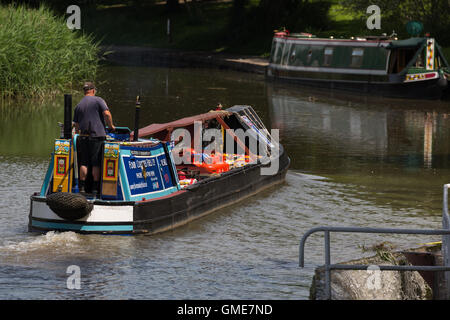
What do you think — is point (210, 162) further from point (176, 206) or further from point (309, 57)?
point (309, 57)

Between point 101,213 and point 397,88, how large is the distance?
81.5ft

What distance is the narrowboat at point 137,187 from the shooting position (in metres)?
12.8

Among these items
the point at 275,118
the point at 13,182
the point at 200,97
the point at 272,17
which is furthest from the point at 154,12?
the point at 13,182

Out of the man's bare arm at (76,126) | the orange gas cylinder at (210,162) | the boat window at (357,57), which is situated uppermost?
the boat window at (357,57)

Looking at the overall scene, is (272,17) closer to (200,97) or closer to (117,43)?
(117,43)

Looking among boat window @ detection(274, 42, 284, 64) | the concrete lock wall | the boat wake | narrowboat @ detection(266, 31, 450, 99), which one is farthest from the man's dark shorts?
boat window @ detection(274, 42, 284, 64)

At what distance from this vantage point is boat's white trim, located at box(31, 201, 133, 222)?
502 inches

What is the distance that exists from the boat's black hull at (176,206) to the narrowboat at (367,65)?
769 inches

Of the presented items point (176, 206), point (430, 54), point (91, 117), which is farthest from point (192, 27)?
point (91, 117)

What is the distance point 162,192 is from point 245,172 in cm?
292

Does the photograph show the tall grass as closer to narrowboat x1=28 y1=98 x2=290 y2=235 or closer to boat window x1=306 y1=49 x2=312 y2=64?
boat window x1=306 y1=49 x2=312 y2=64

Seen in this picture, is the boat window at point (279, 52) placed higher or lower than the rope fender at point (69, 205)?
higher

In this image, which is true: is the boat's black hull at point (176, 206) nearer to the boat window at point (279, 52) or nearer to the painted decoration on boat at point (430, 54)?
the painted decoration on boat at point (430, 54)

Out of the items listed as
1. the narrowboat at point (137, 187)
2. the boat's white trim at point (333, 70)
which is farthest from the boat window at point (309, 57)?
the narrowboat at point (137, 187)
